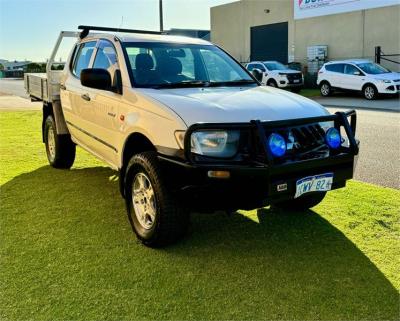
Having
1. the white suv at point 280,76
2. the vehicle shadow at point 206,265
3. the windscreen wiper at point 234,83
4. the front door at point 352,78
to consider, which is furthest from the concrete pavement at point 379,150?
the white suv at point 280,76

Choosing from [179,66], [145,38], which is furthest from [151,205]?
[145,38]

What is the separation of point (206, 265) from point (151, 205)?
72 cm

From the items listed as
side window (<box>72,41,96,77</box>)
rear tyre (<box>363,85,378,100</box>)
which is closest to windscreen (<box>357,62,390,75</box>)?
rear tyre (<box>363,85,378,100</box>)

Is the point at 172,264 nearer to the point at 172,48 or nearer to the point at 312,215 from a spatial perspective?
the point at 312,215

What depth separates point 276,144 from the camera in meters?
3.48

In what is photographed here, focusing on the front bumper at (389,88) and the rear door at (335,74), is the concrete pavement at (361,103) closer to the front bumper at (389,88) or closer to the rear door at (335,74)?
the front bumper at (389,88)

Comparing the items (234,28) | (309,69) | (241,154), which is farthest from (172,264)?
(234,28)

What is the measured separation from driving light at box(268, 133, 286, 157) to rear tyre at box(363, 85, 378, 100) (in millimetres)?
16932

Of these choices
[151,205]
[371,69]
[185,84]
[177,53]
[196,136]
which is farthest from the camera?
[371,69]

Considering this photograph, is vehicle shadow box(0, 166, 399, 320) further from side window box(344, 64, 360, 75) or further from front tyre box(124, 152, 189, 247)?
side window box(344, 64, 360, 75)

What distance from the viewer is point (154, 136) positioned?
12.4 feet

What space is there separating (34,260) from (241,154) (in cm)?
190

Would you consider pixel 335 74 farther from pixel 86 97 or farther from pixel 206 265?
pixel 206 265

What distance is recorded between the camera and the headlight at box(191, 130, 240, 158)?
346cm
